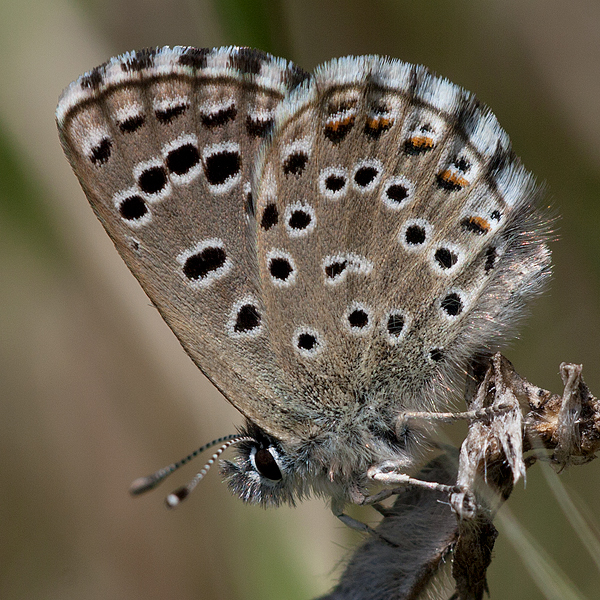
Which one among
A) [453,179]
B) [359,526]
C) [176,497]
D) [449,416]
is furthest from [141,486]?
[453,179]

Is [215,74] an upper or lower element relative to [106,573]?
upper

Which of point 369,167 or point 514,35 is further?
point 514,35

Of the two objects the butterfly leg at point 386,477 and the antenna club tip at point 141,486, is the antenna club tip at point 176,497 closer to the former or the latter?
the antenna club tip at point 141,486

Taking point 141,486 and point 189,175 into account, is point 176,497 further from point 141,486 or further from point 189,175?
point 189,175

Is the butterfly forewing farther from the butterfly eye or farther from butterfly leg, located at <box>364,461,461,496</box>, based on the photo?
butterfly leg, located at <box>364,461,461,496</box>

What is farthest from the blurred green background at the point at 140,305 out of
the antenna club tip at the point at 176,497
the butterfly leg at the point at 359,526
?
the antenna club tip at the point at 176,497

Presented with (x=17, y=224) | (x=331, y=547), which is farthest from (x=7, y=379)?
(x=331, y=547)

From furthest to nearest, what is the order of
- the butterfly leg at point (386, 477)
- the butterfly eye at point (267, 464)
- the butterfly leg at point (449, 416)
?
the butterfly eye at point (267, 464) → the butterfly leg at point (386, 477) → the butterfly leg at point (449, 416)

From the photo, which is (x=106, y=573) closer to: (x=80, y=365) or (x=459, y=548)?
(x=80, y=365)
